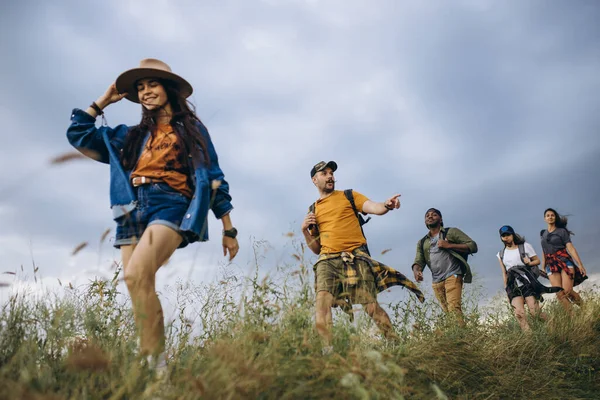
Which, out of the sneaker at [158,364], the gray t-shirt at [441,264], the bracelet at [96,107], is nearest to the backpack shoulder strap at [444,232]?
the gray t-shirt at [441,264]

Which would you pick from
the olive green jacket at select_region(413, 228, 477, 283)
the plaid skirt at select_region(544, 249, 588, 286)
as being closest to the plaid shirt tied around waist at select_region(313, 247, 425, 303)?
the olive green jacket at select_region(413, 228, 477, 283)

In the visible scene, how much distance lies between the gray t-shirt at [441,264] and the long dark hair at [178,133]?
5340mm

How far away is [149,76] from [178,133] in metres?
0.61

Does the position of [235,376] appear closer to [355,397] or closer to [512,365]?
[355,397]

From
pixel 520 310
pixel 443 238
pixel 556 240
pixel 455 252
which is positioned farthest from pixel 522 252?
pixel 556 240

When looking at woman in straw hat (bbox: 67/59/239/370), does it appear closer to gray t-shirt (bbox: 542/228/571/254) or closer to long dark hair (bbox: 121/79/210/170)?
long dark hair (bbox: 121/79/210/170)

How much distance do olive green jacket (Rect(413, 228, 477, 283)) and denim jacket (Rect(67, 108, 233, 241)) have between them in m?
5.23

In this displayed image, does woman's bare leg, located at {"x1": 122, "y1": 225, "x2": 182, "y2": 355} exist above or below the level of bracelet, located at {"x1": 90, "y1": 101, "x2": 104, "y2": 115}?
below

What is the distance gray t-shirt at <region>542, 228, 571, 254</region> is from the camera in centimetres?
982

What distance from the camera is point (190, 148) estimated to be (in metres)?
3.77

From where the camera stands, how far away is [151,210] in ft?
11.6

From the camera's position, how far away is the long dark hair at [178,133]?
148 inches

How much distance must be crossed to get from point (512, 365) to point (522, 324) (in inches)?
99.4

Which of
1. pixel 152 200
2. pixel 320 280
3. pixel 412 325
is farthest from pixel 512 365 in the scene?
pixel 152 200
